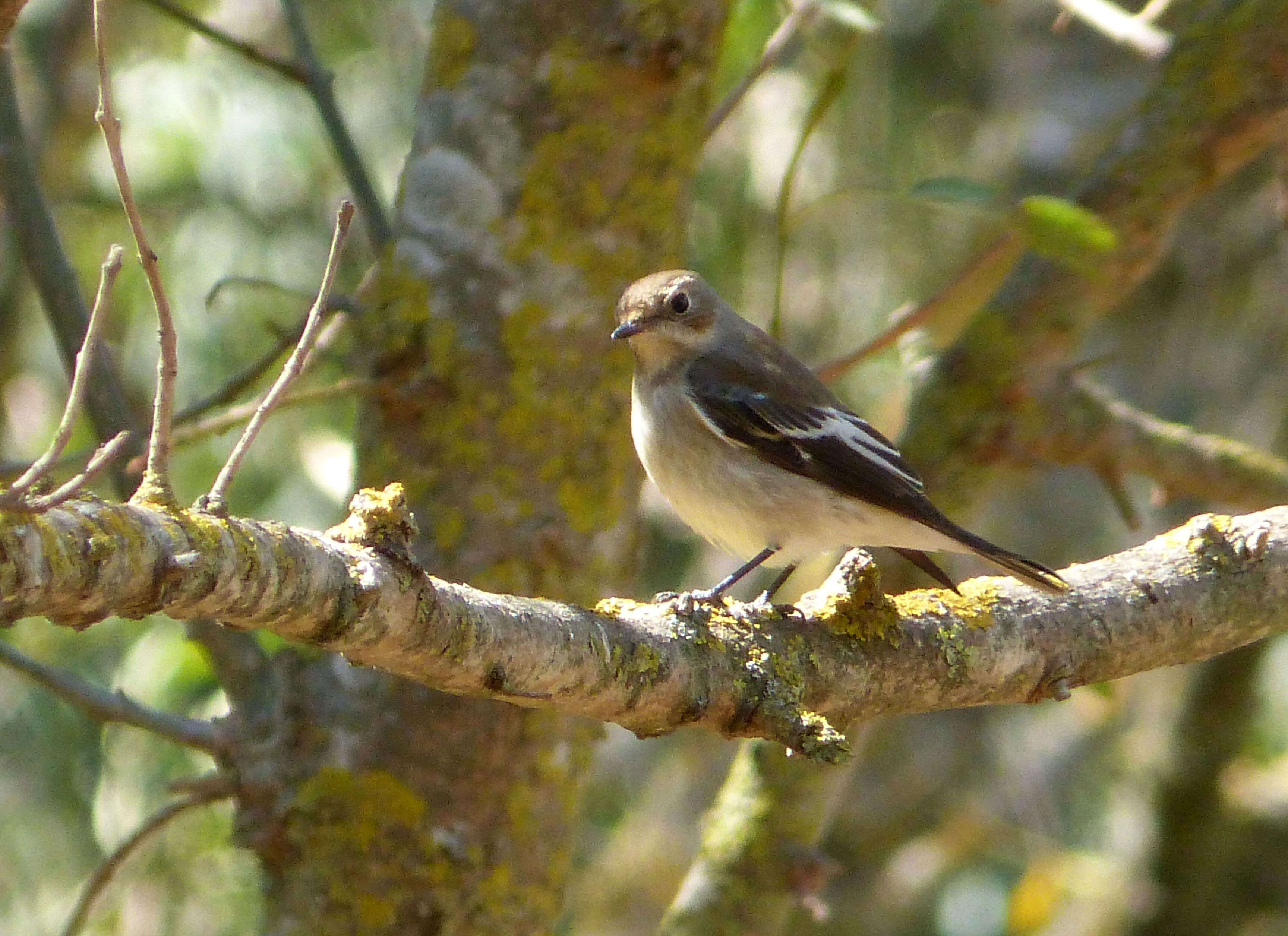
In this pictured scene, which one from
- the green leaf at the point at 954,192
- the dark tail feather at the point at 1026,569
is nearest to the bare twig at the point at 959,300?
the green leaf at the point at 954,192

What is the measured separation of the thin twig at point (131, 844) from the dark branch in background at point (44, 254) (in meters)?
0.71

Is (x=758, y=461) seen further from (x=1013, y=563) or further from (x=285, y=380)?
(x=285, y=380)

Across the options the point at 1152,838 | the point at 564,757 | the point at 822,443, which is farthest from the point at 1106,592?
the point at 1152,838

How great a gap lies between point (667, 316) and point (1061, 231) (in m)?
1.06

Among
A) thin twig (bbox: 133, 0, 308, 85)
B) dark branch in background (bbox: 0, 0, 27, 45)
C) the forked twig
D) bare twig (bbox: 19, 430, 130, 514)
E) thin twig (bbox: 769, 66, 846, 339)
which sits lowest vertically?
bare twig (bbox: 19, 430, 130, 514)

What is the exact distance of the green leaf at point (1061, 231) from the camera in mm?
3389

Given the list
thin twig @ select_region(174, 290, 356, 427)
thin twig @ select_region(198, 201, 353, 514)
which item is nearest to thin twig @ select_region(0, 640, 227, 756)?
thin twig @ select_region(174, 290, 356, 427)

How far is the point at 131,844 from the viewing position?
3086mm

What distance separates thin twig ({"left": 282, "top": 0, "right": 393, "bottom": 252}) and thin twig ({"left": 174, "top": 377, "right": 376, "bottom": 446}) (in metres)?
0.56

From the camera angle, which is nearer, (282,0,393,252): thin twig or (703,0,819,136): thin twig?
(282,0,393,252): thin twig

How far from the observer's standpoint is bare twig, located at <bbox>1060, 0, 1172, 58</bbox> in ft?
9.01

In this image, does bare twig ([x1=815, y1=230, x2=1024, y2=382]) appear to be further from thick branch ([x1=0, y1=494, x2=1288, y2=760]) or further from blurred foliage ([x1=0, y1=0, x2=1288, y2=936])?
thick branch ([x1=0, y1=494, x2=1288, y2=760])

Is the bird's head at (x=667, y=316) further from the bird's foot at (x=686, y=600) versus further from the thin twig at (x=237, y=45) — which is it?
the thin twig at (x=237, y=45)

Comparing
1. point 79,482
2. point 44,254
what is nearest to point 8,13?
point 79,482
